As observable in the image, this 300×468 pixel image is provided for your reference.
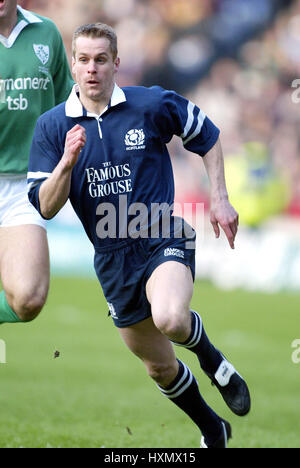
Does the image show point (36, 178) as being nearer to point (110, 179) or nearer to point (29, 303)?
point (110, 179)

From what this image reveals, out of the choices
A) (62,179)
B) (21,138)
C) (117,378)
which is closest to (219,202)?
(62,179)

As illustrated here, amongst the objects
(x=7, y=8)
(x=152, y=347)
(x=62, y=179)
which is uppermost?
(x=7, y=8)

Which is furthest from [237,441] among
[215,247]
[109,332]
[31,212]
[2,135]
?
[215,247]

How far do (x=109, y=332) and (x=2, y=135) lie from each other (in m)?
7.07

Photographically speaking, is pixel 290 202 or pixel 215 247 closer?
pixel 215 247

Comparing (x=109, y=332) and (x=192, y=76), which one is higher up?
(x=192, y=76)

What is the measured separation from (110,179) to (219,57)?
1342 cm

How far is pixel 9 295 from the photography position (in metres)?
5.55

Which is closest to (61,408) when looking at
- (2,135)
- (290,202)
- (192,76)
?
(2,135)

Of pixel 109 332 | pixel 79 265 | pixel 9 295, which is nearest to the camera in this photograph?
pixel 9 295

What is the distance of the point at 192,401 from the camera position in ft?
18.0
